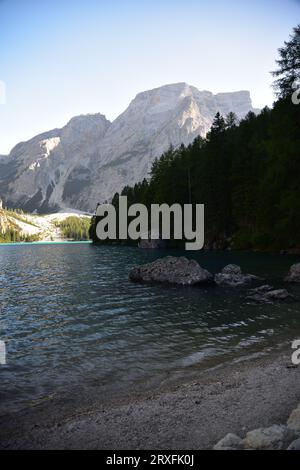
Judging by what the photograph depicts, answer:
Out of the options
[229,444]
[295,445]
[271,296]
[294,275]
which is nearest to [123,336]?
[229,444]

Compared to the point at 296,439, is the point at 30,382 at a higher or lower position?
lower

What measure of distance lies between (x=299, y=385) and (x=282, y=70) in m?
37.0

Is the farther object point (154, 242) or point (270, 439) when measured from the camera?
point (154, 242)

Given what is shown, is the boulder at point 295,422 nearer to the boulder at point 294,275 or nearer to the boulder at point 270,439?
the boulder at point 270,439

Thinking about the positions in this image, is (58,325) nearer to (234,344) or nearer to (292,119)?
(234,344)

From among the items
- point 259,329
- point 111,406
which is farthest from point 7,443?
point 259,329

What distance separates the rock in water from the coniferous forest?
2012cm

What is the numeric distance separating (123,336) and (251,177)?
181ft

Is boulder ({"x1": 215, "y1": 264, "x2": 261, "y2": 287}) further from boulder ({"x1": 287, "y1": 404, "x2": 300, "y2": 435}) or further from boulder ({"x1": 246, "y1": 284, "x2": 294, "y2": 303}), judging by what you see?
boulder ({"x1": 287, "y1": 404, "x2": 300, "y2": 435})

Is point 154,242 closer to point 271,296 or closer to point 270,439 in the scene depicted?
point 271,296

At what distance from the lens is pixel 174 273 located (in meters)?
33.6

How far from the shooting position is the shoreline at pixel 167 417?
7.50 meters

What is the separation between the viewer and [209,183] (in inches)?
2921

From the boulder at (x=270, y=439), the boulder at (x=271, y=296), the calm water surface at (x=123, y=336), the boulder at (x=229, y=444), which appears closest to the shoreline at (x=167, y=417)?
the boulder at (x=229, y=444)
